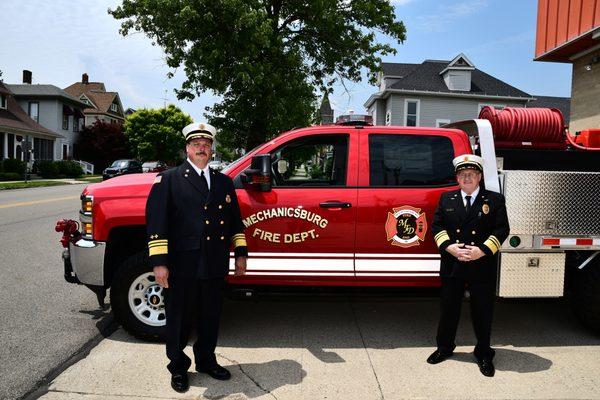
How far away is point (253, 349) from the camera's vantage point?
14.5 ft

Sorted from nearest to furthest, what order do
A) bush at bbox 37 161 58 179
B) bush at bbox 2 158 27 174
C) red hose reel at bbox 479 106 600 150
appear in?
red hose reel at bbox 479 106 600 150, bush at bbox 2 158 27 174, bush at bbox 37 161 58 179

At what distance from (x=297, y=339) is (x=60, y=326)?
232 centimetres

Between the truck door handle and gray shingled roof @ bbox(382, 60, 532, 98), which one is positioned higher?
gray shingled roof @ bbox(382, 60, 532, 98)

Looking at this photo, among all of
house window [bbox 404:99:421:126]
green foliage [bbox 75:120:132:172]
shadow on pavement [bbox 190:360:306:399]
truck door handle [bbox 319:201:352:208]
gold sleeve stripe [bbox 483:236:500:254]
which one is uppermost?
house window [bbox 404:99:421:126]

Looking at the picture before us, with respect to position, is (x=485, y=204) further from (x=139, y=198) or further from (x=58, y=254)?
(x=58, y=254)

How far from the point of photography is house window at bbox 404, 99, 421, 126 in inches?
1272

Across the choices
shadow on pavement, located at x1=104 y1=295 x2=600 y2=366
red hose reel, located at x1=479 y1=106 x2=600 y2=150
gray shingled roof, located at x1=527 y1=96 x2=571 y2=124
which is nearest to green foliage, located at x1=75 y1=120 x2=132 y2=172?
gray shingled roof, located at x1=527 y1=96 x2=571 y2=124

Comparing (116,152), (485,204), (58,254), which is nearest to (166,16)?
(58,254)

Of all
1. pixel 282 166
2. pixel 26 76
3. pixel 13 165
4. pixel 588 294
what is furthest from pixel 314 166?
pixel 26 76

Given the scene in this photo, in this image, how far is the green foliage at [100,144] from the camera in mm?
50219

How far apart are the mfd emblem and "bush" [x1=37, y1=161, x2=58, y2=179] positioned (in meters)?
37.3

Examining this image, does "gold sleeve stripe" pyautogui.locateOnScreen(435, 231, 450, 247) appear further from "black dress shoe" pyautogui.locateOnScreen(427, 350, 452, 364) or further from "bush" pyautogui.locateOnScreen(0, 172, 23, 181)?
"bush" pyautogui.locateOnScreen(0, 172, 23, 181)

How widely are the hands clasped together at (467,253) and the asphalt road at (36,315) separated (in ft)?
10.6

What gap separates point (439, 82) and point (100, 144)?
33381 millimetres
